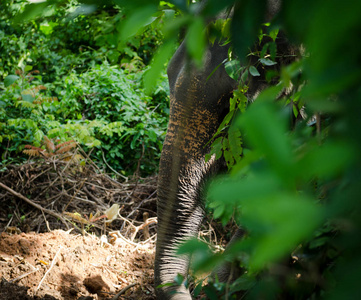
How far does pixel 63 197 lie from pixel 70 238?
113 centimetres

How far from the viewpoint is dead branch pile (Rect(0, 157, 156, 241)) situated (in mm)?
3615

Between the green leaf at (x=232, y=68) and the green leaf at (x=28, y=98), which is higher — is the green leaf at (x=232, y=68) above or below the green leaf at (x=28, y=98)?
above

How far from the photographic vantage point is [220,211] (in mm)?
968

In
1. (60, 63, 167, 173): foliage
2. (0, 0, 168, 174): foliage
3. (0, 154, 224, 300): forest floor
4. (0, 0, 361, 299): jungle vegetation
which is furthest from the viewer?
(60, 63, 167, 173): foliage

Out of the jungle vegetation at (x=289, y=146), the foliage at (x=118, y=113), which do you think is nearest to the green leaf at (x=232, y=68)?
the jungle vegetation at (x=289, y=146)

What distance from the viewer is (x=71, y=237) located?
2.86 meters

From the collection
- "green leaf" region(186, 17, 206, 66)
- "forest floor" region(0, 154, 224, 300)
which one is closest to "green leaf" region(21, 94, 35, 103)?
"forest floor" region(0, 154, 224, 300)

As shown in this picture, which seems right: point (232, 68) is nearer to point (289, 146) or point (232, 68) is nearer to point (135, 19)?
point (135, 19)

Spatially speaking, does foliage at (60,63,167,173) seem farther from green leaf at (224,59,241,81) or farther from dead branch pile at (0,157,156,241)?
green leaf at (224,59,241,81)

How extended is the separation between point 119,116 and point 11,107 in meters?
1.40

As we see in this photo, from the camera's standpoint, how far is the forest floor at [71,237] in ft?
7.60

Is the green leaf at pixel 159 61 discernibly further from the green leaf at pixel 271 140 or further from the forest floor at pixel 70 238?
the forest floor at pixel 70 238

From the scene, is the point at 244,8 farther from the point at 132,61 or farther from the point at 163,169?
the point at 132,61

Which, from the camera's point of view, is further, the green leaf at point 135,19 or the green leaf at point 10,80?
the green leaf at point 10,80
